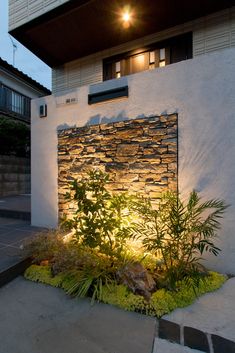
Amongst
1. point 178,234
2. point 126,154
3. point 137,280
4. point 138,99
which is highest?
point 138,99

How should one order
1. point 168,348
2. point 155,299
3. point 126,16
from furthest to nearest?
point 126,16 < point 155,299 < point 168,348

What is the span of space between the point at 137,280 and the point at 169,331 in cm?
69

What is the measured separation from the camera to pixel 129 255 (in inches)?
141

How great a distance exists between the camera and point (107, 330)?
2.31 metres

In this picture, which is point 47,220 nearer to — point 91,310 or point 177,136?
point 91,310

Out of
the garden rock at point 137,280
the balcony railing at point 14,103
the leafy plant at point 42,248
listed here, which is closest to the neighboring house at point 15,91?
the balcony railing at point 14,103

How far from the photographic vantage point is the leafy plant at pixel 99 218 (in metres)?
3.43

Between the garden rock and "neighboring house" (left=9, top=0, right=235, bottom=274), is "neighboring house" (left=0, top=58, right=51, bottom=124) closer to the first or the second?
"neighboring house" (left=9, top=0, right=235, bottom=274)

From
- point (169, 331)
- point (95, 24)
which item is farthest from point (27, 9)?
point (169, 331)

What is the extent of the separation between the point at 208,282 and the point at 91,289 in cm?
164

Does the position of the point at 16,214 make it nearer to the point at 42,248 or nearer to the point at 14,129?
the point at 42,248

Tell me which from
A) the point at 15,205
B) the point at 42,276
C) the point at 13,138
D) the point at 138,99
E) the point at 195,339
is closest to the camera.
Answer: the point at 195,339

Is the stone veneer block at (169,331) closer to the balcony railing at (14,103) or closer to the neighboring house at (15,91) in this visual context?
the neighboring house at (15,91)

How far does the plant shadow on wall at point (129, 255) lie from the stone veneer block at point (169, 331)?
0.46 ft
